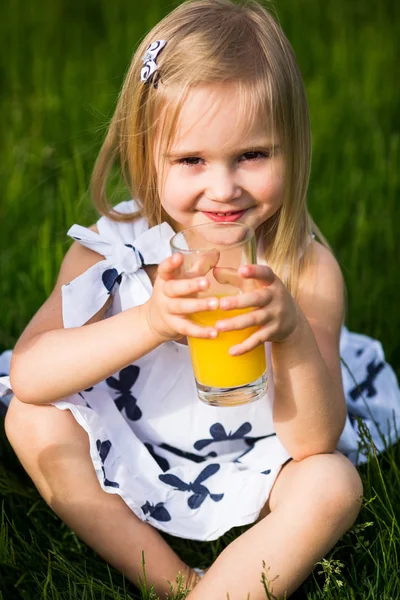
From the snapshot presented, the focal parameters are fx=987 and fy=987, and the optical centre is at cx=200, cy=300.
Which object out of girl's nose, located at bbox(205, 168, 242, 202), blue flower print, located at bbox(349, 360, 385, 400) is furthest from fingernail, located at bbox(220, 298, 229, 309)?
blue flower print, located at bbox(349, 360, 385, 400)

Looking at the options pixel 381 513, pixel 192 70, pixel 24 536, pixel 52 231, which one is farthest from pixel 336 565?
pixel 52 231

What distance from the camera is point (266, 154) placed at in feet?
6.44

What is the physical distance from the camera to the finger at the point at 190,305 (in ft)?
5.36

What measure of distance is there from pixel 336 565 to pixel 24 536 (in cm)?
66

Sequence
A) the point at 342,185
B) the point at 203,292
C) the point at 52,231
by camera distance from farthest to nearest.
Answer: the point at 342,185 → the point at 52,231 → the point at 203,292

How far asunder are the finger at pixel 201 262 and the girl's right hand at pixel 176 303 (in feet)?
0.05

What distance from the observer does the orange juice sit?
172cm

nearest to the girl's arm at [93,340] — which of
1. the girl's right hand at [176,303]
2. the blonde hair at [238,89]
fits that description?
the girl's right hand at [176,303]

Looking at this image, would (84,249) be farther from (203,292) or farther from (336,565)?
(336,565)

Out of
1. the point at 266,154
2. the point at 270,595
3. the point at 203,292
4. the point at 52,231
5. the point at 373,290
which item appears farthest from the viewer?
the point at 52,231

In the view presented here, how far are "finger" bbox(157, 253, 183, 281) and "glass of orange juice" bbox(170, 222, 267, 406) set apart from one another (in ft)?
0.04

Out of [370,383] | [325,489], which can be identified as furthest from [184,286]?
[370,383]

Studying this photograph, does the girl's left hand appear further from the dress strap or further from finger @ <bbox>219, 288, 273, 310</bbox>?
the dress strap

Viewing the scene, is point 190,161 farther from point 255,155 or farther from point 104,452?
point 104,452
